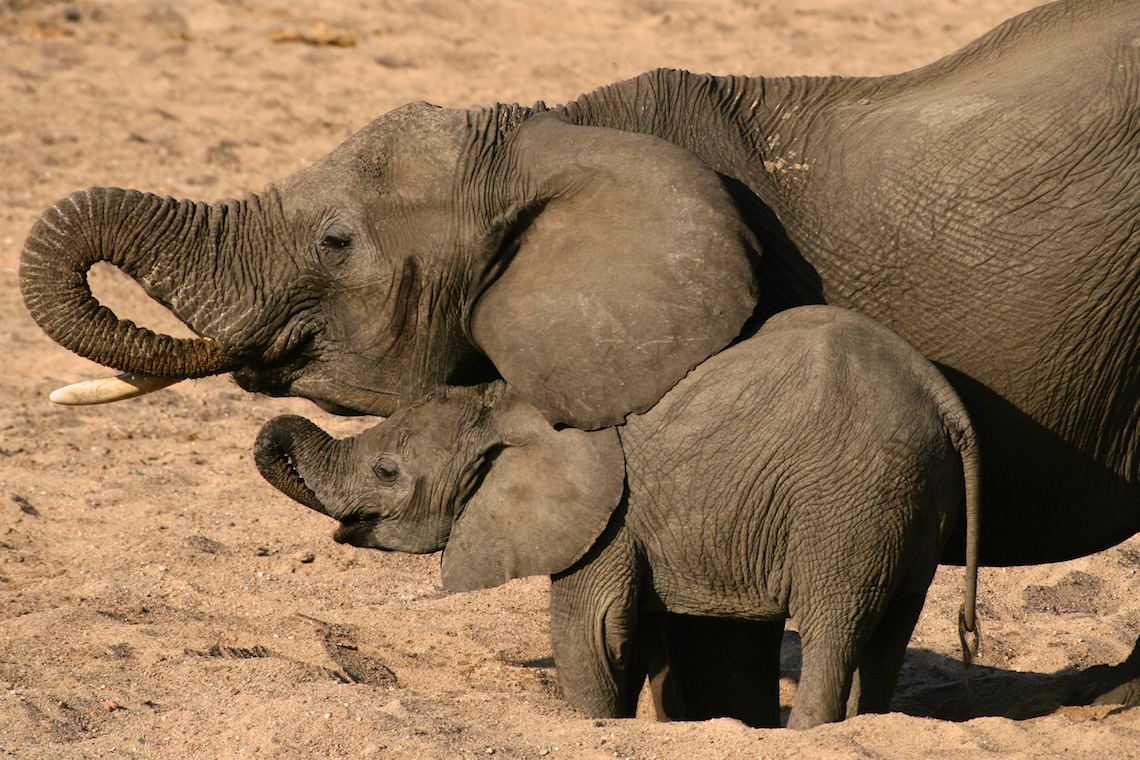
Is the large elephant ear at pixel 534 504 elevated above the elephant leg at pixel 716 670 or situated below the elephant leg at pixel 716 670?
above

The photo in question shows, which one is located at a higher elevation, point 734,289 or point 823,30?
point 823,30

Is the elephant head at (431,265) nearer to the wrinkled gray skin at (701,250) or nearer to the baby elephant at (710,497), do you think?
the wrinkled gray skin at (701,250)

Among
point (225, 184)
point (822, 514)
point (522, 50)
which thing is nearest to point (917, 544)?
point (822, 514)

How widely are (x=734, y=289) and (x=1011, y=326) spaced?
0.88 m

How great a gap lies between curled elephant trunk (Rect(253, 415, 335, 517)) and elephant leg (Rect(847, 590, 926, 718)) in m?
1.81

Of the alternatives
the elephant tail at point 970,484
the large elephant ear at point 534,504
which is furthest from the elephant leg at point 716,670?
the elephant tail at point 970,484

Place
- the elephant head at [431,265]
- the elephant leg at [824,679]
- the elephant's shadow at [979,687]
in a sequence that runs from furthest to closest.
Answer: the elephant's shadow at [979,687], the elephant head at [431,265], the elephant leg at [824,679]

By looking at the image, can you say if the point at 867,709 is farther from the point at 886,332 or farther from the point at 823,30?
the point at 823,30

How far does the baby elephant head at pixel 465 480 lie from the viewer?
4281 millimetres

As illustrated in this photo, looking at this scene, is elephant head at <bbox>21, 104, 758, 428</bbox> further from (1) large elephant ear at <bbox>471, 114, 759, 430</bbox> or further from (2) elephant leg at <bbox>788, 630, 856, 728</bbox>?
(2) elephant leg at <bbox>788, 630, 856, 728</bbox>

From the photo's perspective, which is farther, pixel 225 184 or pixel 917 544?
pixel 225 184

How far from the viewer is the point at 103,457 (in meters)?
7.40

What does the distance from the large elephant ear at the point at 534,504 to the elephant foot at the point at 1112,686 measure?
7.24ft

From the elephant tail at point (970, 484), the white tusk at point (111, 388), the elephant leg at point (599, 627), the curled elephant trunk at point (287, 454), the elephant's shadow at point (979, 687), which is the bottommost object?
the elephant's shadow at point (979, 687)
